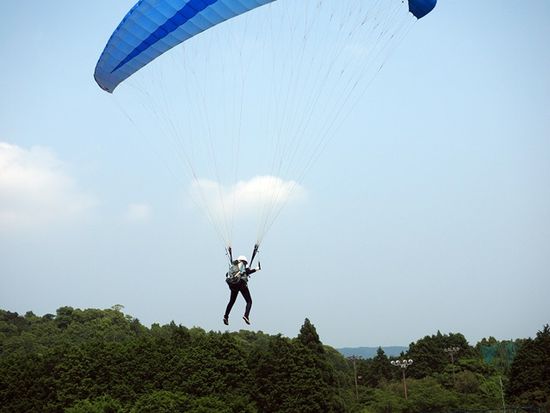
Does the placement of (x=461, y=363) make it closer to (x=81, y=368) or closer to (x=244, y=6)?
(x=81, y=368)

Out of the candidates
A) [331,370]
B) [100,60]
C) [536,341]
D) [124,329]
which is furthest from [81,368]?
[124,329]

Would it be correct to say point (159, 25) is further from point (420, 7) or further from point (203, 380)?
point (203, 380)

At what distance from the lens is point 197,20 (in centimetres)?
1455

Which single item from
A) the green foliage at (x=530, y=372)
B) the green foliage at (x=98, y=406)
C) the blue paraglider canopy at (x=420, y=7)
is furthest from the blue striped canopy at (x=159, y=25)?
the green foliage at (x=530, y=372)

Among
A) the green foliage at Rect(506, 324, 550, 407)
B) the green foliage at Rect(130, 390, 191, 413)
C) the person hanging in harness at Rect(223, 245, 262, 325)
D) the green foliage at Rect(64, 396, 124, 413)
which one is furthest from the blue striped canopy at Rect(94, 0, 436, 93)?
the green foliage at Rect(506, 324, 550, 407)

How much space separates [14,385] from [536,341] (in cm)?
3204

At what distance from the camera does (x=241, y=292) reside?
14812mm

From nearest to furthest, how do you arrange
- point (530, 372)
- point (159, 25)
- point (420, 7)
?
point (159, 25)
point (420, 7)
point (530, 372)

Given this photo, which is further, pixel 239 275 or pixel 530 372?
pixel 530 372

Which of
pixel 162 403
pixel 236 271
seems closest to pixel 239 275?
pixel 236 271

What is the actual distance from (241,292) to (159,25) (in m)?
6.09

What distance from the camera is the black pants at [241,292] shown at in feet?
48.1

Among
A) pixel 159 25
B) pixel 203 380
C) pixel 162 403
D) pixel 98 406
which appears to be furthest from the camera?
pixel 203 380

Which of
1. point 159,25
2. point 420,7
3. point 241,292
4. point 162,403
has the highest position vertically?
point 420,7
